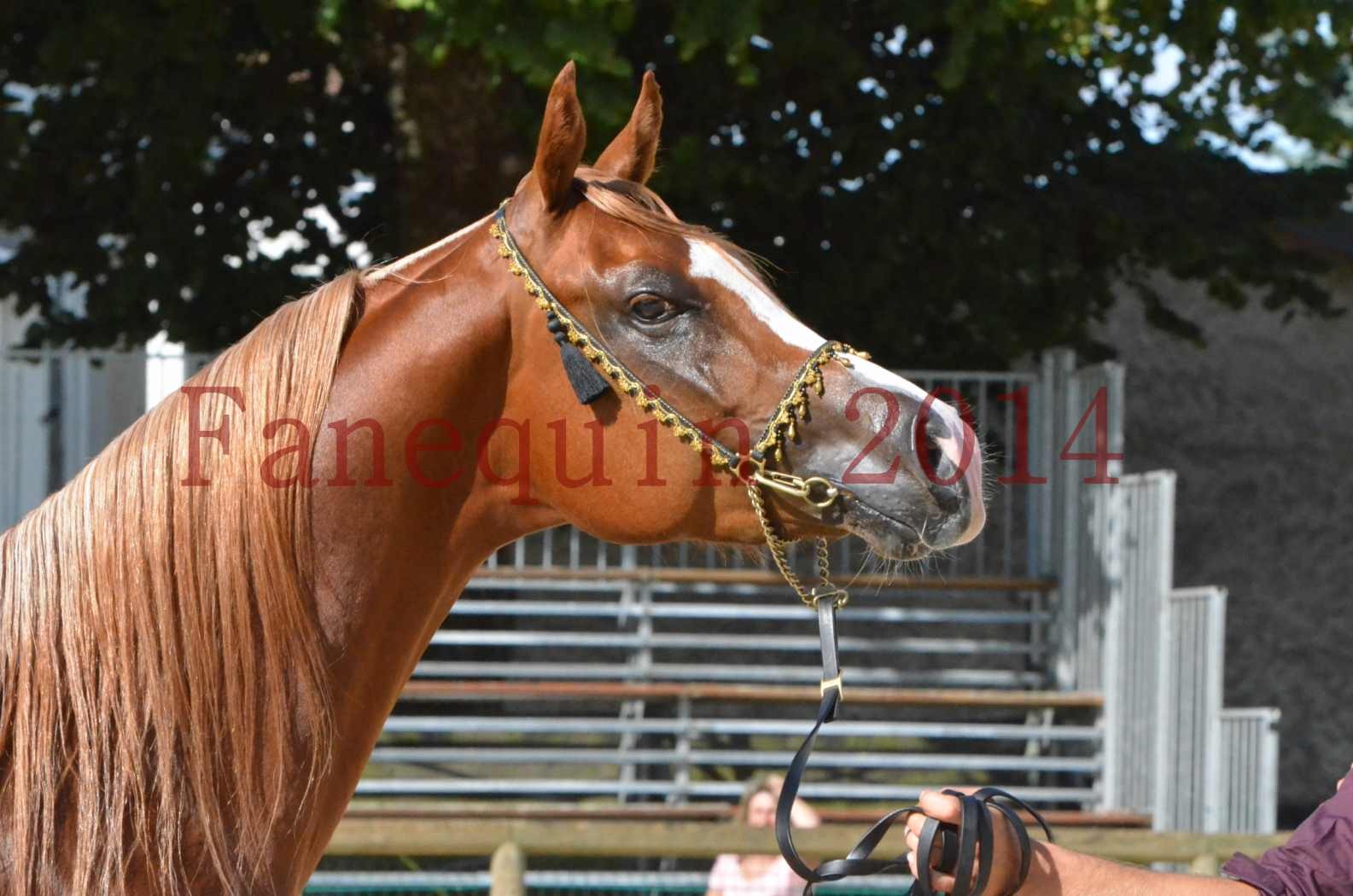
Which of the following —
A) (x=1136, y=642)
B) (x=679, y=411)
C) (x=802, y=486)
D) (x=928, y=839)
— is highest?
→ (x=679, y=411)

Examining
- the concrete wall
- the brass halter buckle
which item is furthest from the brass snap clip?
the concrete wall

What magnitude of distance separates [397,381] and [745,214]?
6438 mm

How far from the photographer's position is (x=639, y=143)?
236cm

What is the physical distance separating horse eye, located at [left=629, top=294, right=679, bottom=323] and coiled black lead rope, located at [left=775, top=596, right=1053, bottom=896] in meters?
0.50

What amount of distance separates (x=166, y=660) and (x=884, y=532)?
0.99m

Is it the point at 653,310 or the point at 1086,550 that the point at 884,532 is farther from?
the point at 1086,550

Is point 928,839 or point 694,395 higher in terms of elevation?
point 694,395

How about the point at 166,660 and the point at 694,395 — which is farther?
the point at 694,395

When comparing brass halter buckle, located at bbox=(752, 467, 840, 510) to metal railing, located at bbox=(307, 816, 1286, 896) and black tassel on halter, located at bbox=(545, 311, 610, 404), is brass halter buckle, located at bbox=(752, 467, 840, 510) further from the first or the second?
metal railing, located at bbox=(307, 816, 1286, 896)

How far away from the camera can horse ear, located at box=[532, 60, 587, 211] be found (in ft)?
6.68

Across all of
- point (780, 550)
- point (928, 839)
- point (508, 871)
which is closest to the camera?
point (928, 839)

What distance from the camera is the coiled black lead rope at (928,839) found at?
1901 millimetres

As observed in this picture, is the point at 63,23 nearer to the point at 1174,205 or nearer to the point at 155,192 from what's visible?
the point at 155,192

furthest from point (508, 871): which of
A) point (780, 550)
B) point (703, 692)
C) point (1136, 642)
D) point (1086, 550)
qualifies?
point (1086, 550)
